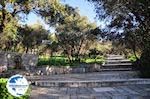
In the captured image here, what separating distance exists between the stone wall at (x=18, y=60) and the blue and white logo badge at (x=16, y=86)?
18.4 metres

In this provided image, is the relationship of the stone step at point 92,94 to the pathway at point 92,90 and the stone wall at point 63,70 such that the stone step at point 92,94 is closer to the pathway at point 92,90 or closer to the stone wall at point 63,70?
the pathway at point 92,90

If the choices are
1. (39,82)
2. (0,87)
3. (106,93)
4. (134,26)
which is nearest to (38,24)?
(134,26)

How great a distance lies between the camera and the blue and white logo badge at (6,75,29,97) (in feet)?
25.7

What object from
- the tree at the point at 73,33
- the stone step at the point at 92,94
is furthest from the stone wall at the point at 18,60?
the stone step at the point at 92,94

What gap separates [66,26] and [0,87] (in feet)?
76.0

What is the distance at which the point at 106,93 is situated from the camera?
1494 cm

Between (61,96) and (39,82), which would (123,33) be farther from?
(61,96)

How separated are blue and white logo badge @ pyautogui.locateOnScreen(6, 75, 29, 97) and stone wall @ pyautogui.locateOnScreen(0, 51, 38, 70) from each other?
60.4 feet

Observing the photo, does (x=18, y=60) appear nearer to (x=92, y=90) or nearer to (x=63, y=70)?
(x=63, y=70)

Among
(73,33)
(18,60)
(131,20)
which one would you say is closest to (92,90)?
(131,20)

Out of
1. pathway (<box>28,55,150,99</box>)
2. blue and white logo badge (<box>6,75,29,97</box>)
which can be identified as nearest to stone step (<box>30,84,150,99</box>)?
pathway (<box>28,55,150,99</box>)

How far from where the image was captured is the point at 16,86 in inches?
311

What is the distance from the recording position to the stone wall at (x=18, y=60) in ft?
86.8

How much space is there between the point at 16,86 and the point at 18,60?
70.8 feet
